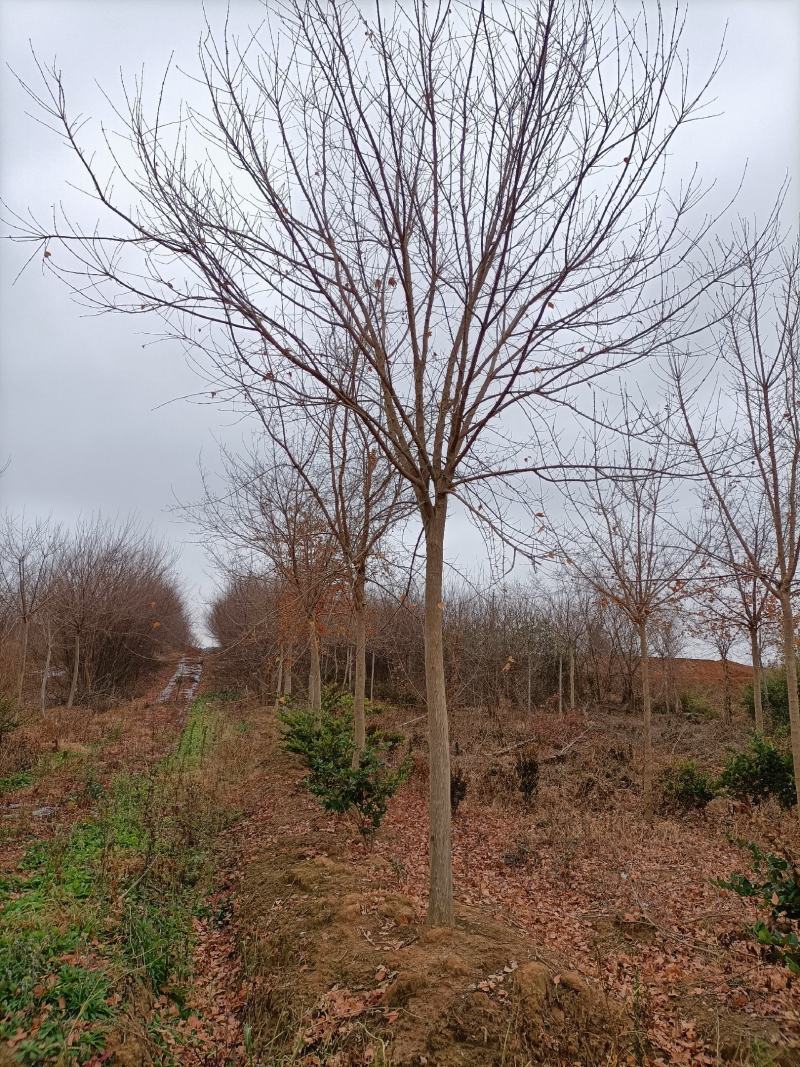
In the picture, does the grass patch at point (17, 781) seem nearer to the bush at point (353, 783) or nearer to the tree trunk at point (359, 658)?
the bush at point (353, 783)

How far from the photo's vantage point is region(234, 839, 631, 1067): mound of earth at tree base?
112 inches

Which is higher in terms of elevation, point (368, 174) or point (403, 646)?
point (368, 174)

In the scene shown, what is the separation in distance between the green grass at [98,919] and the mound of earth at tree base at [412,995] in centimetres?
64

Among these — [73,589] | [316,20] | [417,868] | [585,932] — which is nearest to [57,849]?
[417,868]

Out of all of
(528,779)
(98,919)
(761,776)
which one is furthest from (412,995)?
(761,776)

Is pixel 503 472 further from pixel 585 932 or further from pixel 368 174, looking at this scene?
pixel 585 932

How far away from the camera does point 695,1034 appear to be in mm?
3123

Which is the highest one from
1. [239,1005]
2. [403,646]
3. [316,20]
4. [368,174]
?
[316,20]

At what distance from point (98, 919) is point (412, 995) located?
7.28 feet

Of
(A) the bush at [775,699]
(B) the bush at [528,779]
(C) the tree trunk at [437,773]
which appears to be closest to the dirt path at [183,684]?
(B) the bush at [528,779]

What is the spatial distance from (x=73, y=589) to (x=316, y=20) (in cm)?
1837

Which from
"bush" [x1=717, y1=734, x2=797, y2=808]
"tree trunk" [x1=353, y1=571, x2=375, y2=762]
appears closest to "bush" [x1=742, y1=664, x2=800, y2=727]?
"bush" [x1=717, y1=734, x2=797, y2=808]

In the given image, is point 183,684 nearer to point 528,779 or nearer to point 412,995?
point 528,779

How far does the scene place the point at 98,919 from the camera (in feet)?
13.6
